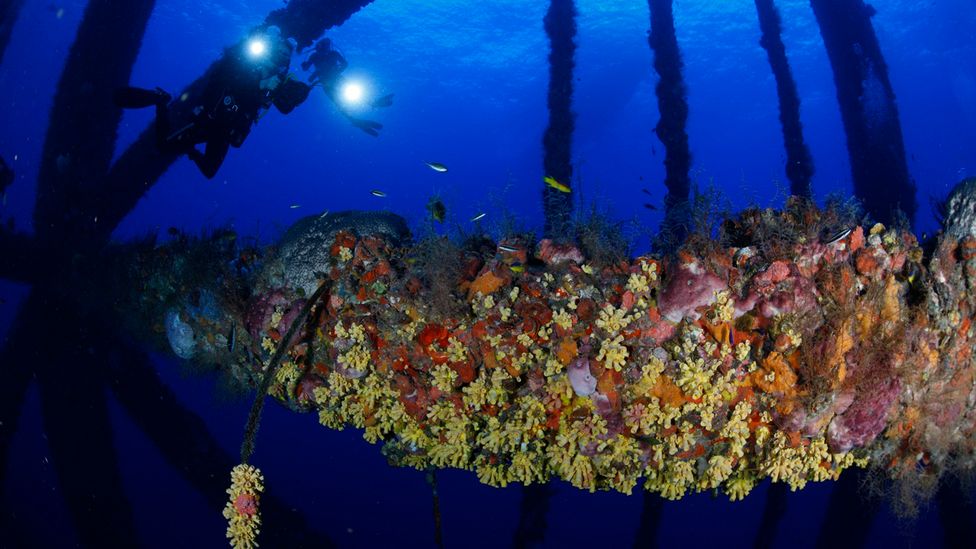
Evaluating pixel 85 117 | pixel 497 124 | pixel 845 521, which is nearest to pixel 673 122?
pixel 845 521

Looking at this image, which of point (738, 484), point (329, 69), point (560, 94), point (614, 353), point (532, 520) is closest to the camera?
point (614, 353)

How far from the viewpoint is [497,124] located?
71.4m

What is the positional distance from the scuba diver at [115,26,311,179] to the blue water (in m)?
1.32

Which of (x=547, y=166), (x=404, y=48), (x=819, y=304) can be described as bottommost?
(x=819, y=304)

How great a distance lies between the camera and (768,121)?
5991cm

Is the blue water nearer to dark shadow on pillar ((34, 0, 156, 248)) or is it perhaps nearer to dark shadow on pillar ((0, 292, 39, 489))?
dark shadow on pillar ((34, 0, 156, 248))

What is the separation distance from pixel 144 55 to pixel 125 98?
208 feet

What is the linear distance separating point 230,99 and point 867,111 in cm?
1081

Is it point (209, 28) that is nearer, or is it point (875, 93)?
point (875, 93)

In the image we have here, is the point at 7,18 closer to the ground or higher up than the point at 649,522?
higher up

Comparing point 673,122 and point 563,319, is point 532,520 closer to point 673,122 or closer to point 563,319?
point 563,319

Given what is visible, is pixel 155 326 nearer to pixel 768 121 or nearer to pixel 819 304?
pixel 819 304

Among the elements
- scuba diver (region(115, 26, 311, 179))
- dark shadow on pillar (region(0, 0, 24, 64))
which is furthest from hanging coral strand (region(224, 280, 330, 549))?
dark shadow on pillar (region(0, 0, 24, 64))

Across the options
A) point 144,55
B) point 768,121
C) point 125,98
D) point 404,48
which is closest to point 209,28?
point 404,48
